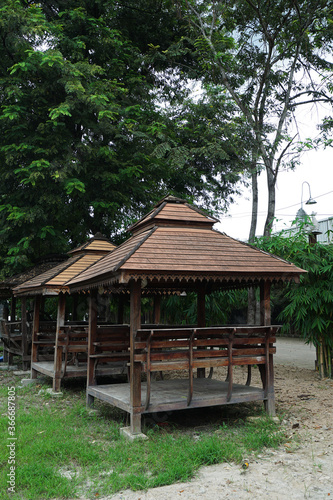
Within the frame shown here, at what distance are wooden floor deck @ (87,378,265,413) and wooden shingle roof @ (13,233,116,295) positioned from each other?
9.17 feet

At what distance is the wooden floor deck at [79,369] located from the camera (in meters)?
8.82

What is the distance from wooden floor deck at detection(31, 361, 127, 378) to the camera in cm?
882

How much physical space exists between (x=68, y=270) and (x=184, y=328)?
13.6ft

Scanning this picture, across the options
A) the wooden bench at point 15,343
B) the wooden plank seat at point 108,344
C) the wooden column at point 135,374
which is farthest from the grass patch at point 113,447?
the wooden bench at point 15,343

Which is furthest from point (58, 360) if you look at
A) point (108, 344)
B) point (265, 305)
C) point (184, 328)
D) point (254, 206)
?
point (254, 206)

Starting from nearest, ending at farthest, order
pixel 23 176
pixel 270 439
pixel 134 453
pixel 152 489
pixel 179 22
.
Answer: pixel 152 489, pixel 134 453, pixel 270 439, pixel 23 176, pixel 179 22

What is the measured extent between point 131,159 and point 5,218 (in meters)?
4.38

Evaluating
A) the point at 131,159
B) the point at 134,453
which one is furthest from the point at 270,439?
the point at 131,159

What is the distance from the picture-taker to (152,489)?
4.33 metres

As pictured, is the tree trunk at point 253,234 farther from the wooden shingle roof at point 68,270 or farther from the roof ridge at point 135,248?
the roof ridge at point 135,248

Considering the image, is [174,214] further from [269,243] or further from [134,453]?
[269,243]

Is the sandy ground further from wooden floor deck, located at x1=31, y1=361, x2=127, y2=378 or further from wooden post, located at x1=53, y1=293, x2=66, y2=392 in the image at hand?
wooden post, located at x1=53, y1=293, x2=66, y2=392

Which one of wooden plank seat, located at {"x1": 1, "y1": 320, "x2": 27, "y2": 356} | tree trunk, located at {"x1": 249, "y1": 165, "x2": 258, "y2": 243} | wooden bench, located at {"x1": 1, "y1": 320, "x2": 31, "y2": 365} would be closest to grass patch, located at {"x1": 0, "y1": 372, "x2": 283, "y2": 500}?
wooden bench, located at {"x1": 1, "y1": 320, "x2": 31, "y2": 365}

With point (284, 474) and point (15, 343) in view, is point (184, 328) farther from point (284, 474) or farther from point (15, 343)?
point (15, 343)
